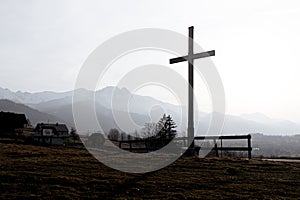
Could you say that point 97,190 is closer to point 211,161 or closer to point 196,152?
point 211,161

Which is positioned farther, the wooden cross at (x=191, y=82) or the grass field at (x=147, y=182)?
the wooden cross at (x=191, y=82)

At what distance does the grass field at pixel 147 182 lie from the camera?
35.5 feet

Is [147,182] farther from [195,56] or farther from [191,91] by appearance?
[195,56]

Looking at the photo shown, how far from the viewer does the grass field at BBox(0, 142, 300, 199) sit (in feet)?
35.5

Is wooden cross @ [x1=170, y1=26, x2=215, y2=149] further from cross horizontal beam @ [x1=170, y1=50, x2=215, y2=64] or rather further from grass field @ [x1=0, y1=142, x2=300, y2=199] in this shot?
grass field @ [x1=0, y1=142, x2=300, y2=199]

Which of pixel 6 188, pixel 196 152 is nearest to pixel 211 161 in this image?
pixel 196 152

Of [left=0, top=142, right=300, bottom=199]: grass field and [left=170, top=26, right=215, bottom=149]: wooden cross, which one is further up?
[left=170, top=26, right=215, bottom=149]: wooden cross

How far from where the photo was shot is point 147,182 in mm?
12648

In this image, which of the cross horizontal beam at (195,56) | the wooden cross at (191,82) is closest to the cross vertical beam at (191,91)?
the wooden cross at (191,82)

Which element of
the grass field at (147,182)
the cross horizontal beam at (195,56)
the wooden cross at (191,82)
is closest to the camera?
the grass field at (147,182)

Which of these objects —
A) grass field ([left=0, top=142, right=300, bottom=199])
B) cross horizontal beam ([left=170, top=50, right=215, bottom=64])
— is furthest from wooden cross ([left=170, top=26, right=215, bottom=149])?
grass field ([left=0, top=142, right=300, bottom=199])

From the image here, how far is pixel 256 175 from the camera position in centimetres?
1475

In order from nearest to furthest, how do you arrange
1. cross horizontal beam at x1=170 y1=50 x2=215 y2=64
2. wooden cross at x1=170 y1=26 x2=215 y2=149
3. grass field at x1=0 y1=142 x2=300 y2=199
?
grass field at x1=0 y1=142 x2=300 y2=199
cross horizontal beam at x1=170 y1=50 x2=215 y2=64
wooden cross at x1=170 y1=26 x2=215 y2=149

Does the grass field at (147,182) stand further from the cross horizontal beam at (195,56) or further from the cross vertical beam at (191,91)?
the cross horizontal beam at (195,56)
